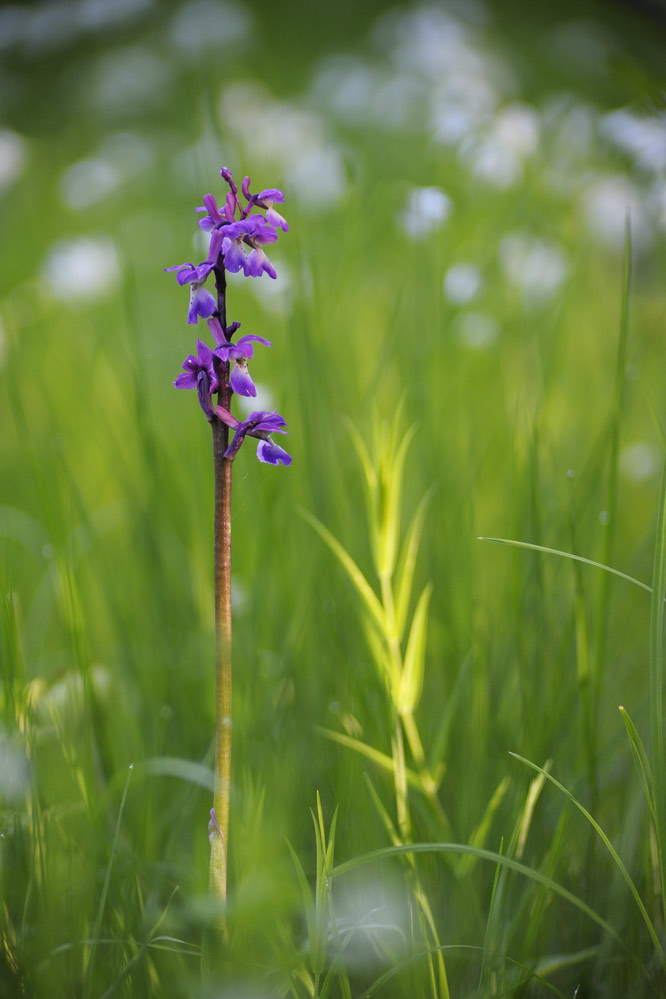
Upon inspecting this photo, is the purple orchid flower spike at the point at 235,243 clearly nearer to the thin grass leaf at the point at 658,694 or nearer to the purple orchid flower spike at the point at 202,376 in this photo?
the purple orchid flower spike at the point at 202,376

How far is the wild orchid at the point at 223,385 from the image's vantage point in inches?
14.3

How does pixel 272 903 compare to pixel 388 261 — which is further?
pixel 388 261

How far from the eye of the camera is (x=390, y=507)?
52 centimetres

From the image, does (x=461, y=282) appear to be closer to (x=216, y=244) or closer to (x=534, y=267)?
(x=534, y=267)

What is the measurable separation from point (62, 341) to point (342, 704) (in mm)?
1468

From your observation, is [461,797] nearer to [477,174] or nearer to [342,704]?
[342,704]

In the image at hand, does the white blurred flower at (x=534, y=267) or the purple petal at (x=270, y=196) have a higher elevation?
the white blurred flower at (x=534, y=267)

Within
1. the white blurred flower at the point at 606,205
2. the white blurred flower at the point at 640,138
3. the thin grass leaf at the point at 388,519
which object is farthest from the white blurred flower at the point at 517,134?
the thin grass leaf at the point at 388,519

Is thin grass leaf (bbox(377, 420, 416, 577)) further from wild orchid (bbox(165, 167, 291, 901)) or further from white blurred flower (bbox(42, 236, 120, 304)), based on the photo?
white blurred flower (bbox(42, 236, 120, 304))

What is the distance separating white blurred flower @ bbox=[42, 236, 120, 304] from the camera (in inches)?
63.9

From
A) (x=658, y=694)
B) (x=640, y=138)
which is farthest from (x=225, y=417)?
(x=640, y=138)

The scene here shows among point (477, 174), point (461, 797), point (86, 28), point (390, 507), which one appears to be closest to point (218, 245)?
point (390, 507)

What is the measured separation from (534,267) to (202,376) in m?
1.24

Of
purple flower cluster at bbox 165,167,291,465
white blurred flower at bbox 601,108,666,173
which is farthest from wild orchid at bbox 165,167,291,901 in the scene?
white blurred flower at bbox 601,108,666,173
